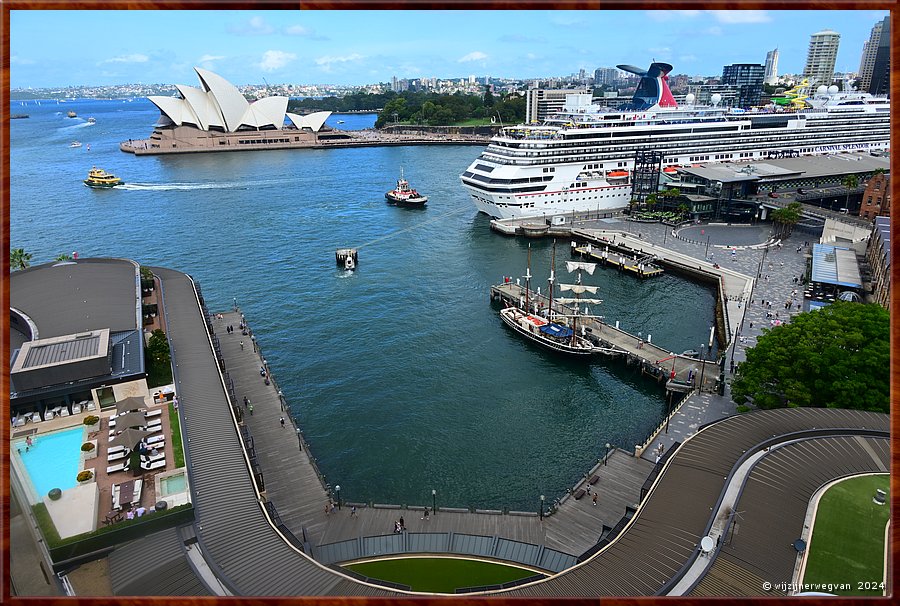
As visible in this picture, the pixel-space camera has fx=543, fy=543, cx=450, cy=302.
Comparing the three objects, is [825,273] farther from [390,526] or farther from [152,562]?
[152,562]

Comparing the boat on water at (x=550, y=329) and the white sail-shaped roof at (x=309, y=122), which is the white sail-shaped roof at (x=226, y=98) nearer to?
the white sail-shaped roof at (x=309, y=122)

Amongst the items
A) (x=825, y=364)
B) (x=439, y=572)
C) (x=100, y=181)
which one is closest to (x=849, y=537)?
(x=439, y=572)

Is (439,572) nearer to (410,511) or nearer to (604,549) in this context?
(410,511)

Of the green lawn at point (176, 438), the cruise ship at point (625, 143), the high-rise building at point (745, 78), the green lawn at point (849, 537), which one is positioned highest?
the high-rise building at point (745, 78)

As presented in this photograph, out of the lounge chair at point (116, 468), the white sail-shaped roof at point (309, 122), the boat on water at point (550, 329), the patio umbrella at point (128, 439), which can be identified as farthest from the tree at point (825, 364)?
the white sail-shaped roof at point (309, 122)

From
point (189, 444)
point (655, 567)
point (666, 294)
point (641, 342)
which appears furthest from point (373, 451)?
point (666, 294)

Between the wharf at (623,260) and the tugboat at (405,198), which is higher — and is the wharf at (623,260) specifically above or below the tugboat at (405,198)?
below

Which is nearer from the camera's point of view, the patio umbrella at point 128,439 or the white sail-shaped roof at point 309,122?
the patio umbrella at point 128,439

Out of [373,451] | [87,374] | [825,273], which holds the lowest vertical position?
[373,451]
